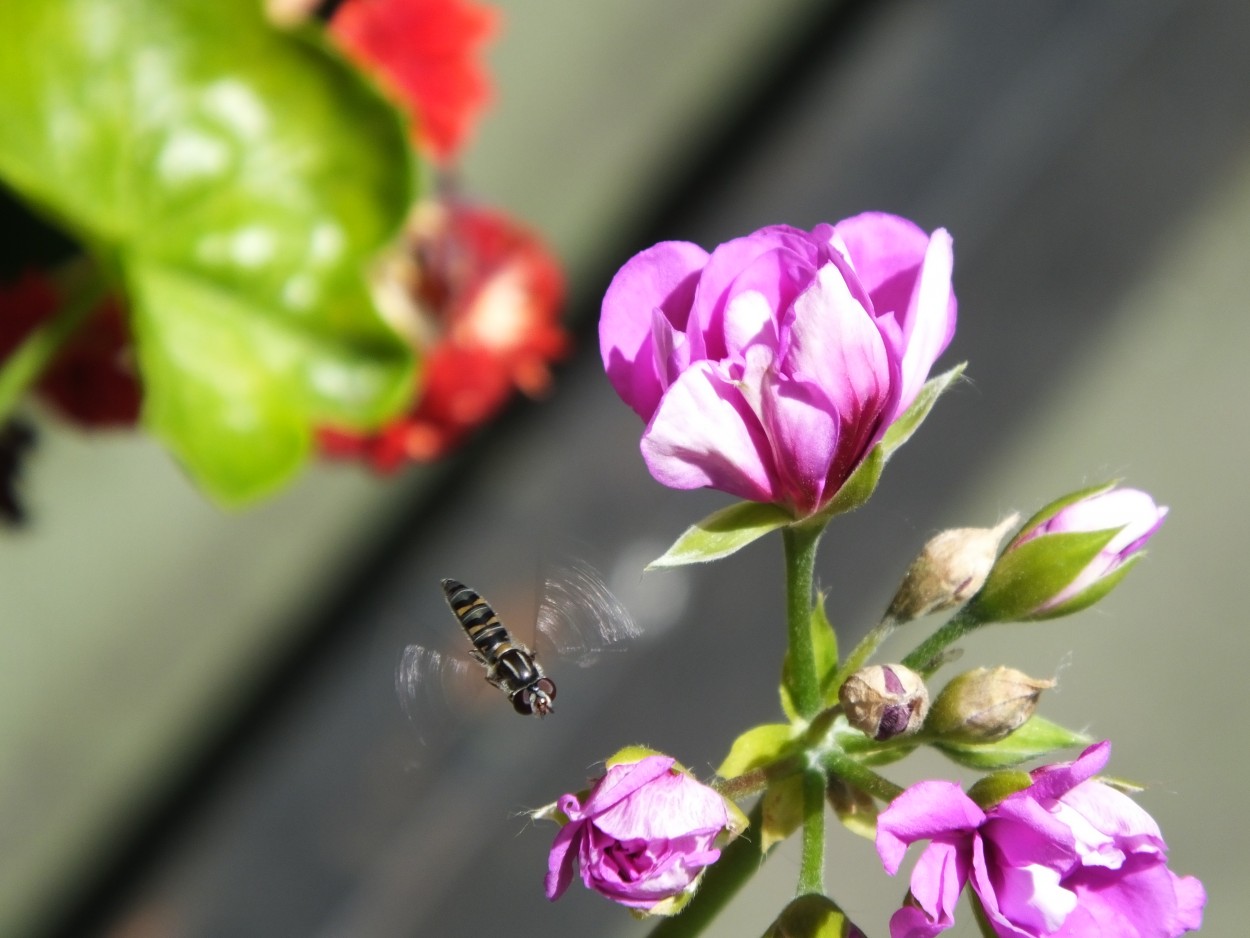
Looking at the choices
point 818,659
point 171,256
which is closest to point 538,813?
point 818,659

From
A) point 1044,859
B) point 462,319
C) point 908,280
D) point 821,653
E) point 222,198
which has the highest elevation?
point 222,198

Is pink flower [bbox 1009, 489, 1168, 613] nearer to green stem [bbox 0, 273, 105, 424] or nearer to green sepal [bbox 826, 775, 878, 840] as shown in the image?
green sepal [bbox 826, 775, 878, 840]

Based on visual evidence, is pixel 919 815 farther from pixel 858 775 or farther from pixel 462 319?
pixel 462 319

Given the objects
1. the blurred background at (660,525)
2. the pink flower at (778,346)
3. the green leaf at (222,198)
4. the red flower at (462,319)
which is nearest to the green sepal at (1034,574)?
the pink flower at (778,346)

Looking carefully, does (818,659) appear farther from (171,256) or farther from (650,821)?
(171,256)

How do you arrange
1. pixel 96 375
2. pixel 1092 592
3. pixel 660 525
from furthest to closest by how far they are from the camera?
pixel 660 525, pixel 96 375, pixel 1092 592

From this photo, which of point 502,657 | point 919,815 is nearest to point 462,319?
point 502,657
